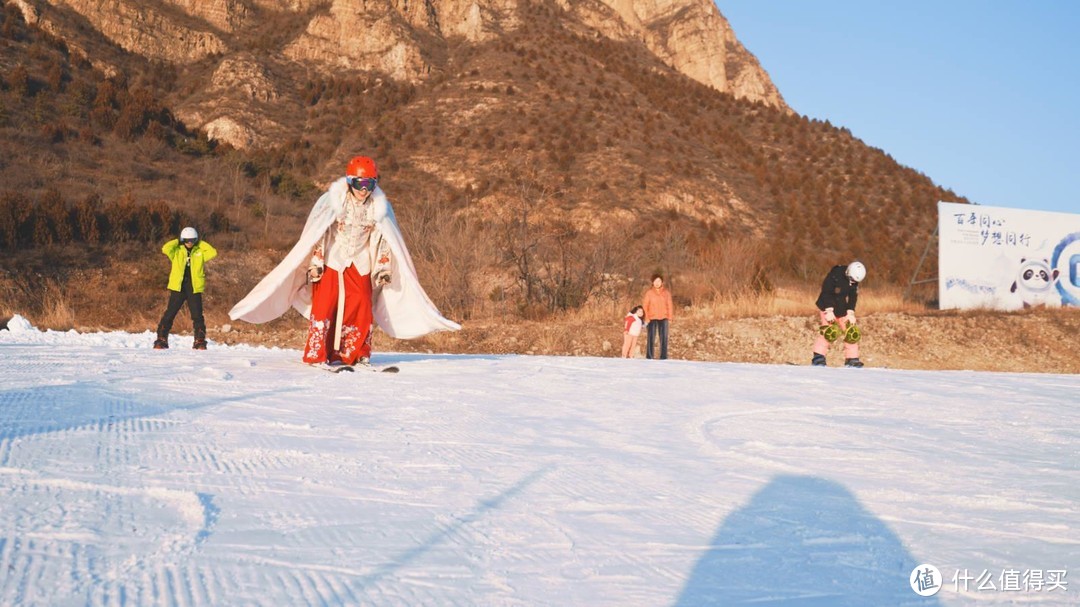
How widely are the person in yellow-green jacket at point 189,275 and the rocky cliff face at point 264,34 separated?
3684 cm

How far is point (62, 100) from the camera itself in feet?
136

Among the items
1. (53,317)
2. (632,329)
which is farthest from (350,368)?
(53,317)

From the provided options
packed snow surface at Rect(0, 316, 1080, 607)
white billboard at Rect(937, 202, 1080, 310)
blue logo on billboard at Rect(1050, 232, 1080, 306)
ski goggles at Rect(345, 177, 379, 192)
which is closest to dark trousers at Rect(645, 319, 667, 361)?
ski goggles at Rect(345, 177, 379, 192)

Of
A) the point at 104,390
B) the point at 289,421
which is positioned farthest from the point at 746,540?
the point at 104,390

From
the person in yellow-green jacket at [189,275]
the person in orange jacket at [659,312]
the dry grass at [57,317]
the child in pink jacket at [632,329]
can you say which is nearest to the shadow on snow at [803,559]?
the person in yellow-green jacket at [189,275]

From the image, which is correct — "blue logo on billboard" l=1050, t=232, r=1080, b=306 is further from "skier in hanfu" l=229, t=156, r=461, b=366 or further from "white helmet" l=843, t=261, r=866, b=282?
"skier in hanfu" l=229, t=156, r=461, b=366

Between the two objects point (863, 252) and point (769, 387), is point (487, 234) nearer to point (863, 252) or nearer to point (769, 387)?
point (769, 387)

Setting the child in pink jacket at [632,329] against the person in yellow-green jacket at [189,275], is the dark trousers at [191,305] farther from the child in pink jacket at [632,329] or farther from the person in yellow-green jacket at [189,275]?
the child in pink jacket at [632,329]

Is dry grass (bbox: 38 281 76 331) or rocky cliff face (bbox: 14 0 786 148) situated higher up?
rocky cliff face (bbox: 14 0 786 148)

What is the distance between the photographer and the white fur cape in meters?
7.75

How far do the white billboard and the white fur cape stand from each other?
1759 cm

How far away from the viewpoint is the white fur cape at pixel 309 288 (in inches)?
305

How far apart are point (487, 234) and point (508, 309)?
328cm

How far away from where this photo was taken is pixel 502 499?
3.09 m
